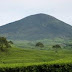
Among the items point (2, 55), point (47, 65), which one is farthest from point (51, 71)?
point (2, 55)

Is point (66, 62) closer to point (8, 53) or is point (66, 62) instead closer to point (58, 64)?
point (58, 64)

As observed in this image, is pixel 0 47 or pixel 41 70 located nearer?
pixel 41 70

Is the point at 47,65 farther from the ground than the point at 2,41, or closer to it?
closer to it

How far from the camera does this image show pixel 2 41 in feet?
355

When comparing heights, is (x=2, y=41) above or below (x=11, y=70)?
above

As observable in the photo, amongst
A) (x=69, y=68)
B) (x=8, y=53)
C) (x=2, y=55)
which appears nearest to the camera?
(x=69, y=68)

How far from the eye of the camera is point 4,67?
3247cm

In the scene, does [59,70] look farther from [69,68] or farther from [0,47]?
[0,47]

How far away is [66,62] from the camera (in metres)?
31.1

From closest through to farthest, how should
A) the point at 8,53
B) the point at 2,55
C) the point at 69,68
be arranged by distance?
the point at 69,68 < the point at 2,55 < the point at 8,53

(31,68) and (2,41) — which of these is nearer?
(31,68)

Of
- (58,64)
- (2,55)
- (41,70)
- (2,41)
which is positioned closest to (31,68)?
(41,70)

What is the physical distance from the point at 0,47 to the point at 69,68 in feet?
246

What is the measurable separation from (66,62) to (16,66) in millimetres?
5861
